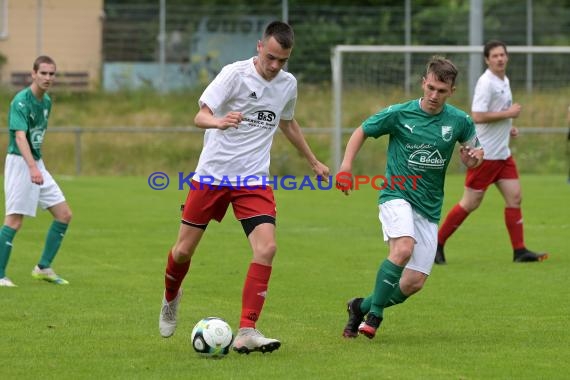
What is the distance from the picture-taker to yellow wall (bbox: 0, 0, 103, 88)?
30500 millimetres

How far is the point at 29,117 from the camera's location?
10.6 meters

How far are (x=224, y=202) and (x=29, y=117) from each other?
3502 mm

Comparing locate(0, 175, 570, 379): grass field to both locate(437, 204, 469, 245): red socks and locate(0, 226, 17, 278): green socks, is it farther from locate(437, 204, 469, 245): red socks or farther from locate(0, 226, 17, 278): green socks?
locate(437, 204, 469, 245): red socks

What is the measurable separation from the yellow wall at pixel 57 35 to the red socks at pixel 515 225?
1978 centimetres

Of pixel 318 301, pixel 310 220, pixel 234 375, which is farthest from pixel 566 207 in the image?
pixel 234 375

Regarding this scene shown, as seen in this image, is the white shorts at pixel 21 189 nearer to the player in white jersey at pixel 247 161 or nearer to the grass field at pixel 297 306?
the grass field at pixel 297 306

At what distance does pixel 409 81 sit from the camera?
24.9 metres

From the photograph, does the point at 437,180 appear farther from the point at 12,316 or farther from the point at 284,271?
the point at 284,271

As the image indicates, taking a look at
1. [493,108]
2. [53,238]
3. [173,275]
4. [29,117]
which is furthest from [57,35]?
[173,275]

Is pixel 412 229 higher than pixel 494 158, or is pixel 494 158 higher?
pixel 494 158

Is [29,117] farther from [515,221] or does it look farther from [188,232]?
[515,221]

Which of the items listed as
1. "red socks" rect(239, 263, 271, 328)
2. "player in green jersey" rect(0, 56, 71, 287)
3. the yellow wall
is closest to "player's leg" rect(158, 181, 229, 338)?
"red socks" rect(239, 263, 271, 328)

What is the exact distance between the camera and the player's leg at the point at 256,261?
7328mm

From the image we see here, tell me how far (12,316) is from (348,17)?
72.9ft
